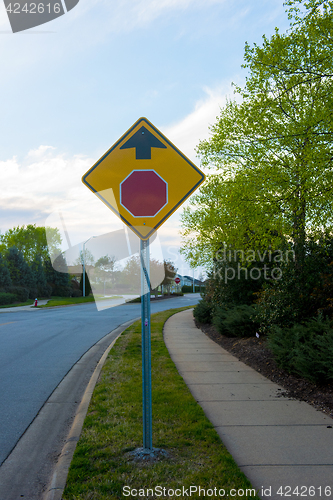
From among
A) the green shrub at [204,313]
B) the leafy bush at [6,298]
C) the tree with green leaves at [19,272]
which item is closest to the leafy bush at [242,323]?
the green shrub at [204,313]

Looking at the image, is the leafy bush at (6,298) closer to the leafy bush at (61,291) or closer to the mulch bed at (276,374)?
the leafy bush at (61,291)

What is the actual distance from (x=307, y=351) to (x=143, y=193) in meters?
3.94

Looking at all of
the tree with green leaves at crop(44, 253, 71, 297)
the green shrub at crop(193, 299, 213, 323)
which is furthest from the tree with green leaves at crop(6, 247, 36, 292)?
the green shrub at crop(193, 299, 213, 323)

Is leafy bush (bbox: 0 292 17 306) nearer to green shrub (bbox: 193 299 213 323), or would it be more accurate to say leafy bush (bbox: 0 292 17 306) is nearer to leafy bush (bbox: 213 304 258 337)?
green shrub (bbox: 193 299 213 323)

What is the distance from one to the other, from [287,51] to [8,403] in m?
9.04

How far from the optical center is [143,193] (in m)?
3.77

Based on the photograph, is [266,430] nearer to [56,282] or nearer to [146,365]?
[146,365]

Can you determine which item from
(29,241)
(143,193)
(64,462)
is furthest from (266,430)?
(29,241)

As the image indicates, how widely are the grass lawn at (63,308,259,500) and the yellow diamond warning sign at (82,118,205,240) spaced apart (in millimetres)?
2087

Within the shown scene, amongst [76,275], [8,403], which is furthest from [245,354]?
[76,275]

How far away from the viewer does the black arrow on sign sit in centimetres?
385

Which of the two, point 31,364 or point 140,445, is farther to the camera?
point 31,364

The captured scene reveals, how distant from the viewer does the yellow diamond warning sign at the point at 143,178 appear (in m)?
→ 3.73

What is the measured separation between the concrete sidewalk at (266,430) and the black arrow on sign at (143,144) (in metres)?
3.07
